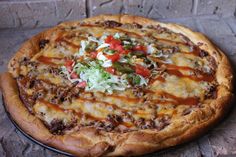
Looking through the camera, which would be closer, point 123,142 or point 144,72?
point 123,142

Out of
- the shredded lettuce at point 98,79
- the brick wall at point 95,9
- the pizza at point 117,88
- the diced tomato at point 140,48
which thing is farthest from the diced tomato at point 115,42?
the brick wall at point 95,9

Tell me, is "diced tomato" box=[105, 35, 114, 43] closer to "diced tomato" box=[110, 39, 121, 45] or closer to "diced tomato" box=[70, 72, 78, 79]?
"diced tomato" box=[110, 39, 121, 45]

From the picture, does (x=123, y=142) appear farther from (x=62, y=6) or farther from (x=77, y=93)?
(x=62, y=6)

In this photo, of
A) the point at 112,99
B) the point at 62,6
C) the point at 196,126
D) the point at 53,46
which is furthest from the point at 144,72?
the point at 62,6

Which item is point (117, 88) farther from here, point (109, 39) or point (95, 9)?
point (95, 9)

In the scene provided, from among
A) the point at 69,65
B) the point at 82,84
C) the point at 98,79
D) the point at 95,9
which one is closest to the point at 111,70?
the point at 98,79

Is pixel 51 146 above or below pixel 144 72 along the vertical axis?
below

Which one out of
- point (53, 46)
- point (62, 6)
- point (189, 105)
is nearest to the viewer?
point (189, 105)
